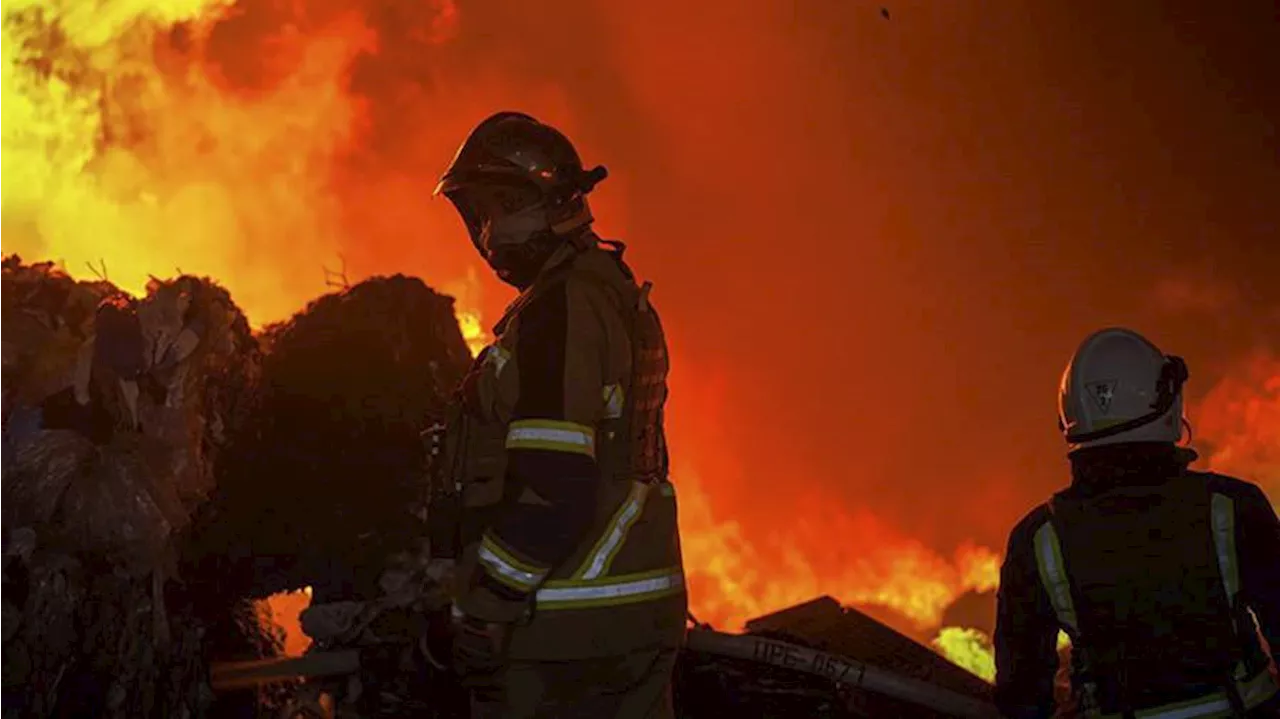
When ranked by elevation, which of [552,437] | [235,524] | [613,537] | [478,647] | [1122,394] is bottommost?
[478,647]

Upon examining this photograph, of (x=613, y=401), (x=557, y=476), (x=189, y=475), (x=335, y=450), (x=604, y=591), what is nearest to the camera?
(x=557, y=476)

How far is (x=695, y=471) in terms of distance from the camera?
2311 centimetres

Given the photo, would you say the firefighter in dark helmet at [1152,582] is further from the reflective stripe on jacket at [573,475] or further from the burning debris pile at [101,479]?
the burning debris pile at [101,479]

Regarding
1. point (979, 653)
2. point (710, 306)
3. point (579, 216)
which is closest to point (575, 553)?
point (579, 216)


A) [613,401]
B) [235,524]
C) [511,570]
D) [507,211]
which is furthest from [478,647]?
[235,524]

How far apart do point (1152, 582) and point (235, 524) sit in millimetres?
6233

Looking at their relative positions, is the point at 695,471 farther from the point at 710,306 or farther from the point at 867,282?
the point at 867,282

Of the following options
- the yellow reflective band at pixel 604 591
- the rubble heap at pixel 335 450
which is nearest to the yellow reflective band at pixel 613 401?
the yellow reflective band at pixel 604 591

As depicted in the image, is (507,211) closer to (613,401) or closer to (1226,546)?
(613,401)

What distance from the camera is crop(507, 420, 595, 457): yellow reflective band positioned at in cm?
312

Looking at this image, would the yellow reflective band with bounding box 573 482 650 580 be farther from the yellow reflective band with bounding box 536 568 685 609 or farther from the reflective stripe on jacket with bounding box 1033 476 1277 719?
the reflective stripe on jacket with bounding box 1033 476 1277 719

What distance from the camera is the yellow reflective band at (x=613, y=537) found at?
3.33 m

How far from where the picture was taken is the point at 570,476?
310 cm

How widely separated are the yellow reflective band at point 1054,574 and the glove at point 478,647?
2.01 metres
